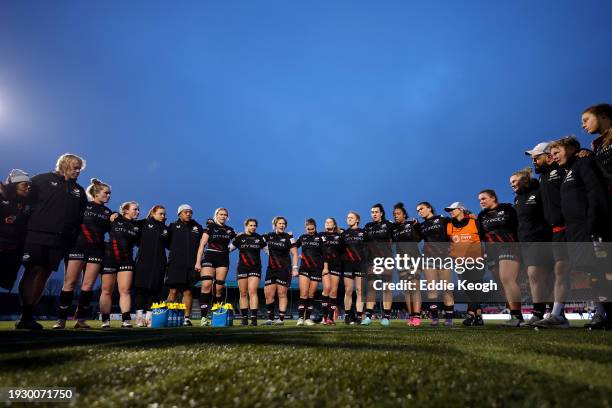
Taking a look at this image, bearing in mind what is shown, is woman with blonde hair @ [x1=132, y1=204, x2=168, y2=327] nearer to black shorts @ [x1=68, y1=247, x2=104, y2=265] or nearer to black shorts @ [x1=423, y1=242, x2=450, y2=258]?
black shorts @ [x1=68, y1=247, x2=104, y2=265]

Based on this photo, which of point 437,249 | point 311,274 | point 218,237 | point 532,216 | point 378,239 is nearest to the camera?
point 532,216

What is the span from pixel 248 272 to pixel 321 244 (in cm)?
213

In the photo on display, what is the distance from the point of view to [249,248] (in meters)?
10.3

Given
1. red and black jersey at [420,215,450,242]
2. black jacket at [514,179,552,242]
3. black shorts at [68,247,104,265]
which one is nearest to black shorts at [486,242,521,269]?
black jacket at [514,179,552,242]

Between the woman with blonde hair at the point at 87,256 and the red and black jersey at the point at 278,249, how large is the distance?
407 centimetres

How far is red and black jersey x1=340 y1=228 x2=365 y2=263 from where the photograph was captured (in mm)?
10375

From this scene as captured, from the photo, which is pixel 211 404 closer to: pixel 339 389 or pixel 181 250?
pixel 339 389

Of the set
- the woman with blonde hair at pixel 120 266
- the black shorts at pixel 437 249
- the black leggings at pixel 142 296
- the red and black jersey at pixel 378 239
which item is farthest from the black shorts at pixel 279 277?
the black shorts at pixel 437 249

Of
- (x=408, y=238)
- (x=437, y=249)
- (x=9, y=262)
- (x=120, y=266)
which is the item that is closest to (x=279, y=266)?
(x=408, y=238)

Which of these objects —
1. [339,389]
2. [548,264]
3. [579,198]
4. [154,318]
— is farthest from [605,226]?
[154,318]

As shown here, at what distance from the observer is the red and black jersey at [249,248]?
1022cm

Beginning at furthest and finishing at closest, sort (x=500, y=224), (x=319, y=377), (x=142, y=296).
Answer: (x=142, y=296) < (x=500, y=224) < (x=319, y=377)

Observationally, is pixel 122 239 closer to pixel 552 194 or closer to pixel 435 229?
pixel 435 229

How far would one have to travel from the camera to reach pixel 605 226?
468 cm
